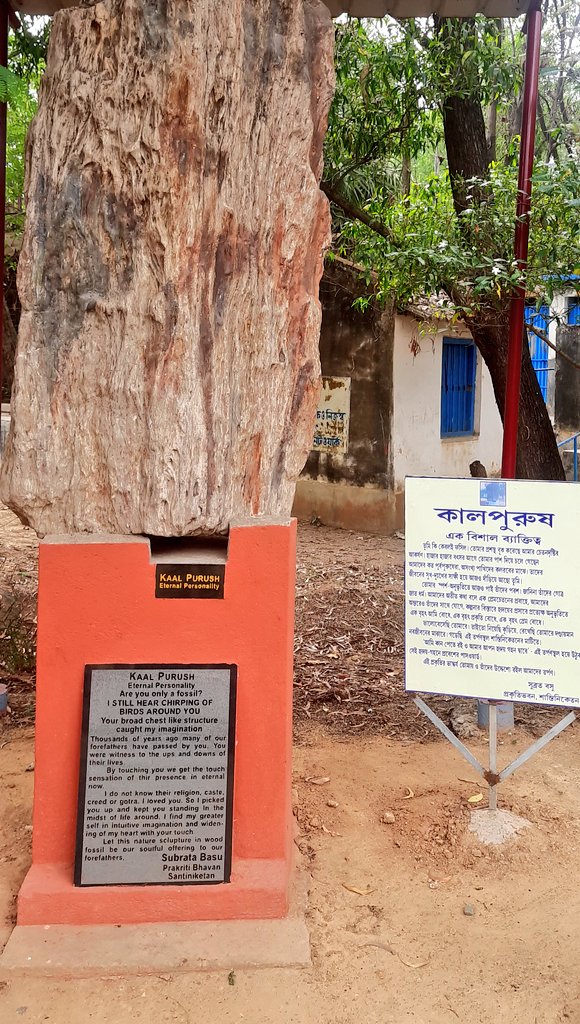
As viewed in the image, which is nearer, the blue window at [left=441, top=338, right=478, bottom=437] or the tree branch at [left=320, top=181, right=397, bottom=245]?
the tree branch at [left=320, top=181, right=397, bottom=245]

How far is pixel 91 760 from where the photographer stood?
340cm

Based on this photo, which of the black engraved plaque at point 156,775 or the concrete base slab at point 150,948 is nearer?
the concrete base slab at point 150,948

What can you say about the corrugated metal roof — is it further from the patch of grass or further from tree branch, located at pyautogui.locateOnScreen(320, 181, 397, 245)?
the patch of grass

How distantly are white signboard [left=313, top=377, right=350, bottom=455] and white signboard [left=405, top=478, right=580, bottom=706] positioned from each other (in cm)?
746

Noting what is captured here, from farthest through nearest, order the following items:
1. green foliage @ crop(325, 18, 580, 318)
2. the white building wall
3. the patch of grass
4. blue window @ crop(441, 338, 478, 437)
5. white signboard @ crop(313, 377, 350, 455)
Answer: blue window @ crop(441, 338, 478, 437) → white signboard @ crop(313, 377, 350, 455) → the white building wall → the patch of grass → green foliage @ crop(325, 18, 580, 318)

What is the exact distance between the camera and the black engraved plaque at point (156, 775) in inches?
133

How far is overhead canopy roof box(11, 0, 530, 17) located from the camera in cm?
482

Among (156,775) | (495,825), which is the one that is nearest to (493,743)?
(495,825)

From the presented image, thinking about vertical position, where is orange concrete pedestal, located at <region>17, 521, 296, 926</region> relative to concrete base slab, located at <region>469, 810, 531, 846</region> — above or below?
above

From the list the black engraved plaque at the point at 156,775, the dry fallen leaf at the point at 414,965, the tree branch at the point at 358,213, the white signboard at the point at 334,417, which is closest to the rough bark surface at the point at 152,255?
the black engraved plaque at the point at 156,775

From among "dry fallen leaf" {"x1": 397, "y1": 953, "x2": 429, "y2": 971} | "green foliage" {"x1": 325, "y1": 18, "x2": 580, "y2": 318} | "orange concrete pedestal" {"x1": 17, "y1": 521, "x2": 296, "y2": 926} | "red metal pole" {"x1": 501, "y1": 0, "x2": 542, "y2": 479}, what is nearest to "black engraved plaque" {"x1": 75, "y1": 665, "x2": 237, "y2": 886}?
"orange concrete pedestal" {"x1": 17, "y1": 521, "x2": 296, "y2": 926}

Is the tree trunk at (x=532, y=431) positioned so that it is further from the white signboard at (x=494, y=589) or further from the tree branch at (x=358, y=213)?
the white signboard at (x=494, y=589)

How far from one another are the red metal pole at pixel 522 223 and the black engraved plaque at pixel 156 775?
2.52 metres

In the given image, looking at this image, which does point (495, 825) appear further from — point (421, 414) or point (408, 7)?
point (421, 414)
